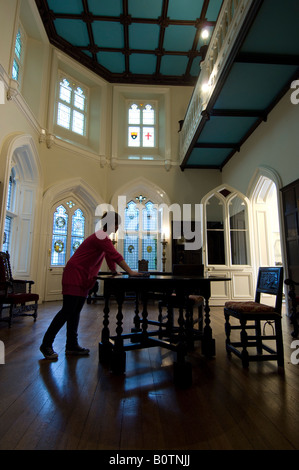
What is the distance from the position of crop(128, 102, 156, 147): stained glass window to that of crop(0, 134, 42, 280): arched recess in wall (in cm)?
370

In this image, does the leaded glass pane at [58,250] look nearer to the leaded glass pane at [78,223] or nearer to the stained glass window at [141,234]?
the leaded glass pane at [78,223]

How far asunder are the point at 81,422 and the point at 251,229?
5556 millimetres

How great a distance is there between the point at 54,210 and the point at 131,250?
262cm

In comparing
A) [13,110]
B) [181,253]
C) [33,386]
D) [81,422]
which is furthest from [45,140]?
[81,422]

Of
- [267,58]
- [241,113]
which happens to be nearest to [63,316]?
[267,58]

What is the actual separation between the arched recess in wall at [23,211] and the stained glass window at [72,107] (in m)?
2.07

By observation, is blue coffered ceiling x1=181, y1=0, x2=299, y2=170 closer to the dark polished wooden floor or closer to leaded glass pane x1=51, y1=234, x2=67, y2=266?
the dark polished wooden floor

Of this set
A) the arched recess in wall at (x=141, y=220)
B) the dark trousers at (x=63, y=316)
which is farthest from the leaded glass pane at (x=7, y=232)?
the dark trousers at (x=63, y=316)

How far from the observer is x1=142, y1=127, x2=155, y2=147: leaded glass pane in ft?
30.0

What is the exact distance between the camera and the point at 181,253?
25.1 feet

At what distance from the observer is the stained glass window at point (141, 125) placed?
9.12 m

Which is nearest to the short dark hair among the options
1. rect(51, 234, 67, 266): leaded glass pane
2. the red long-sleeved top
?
the red long-sleeved top

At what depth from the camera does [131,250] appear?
27.6ft
